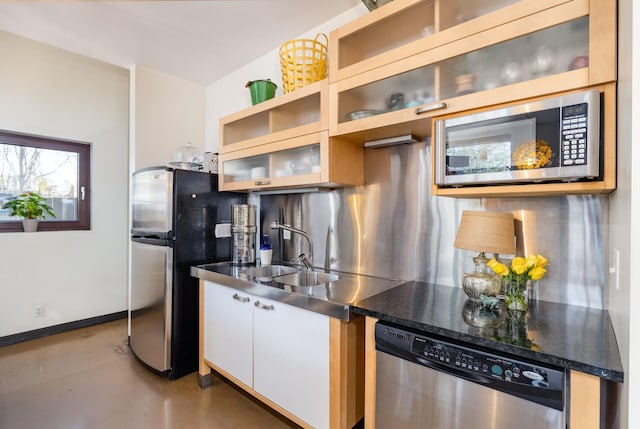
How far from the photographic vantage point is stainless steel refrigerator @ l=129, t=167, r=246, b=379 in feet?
7.33

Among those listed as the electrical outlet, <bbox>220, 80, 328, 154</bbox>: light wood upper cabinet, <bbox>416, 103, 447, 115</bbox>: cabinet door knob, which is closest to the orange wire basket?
<bbox>220, 80, 328, 154</bbox>: light wood upper cabinet

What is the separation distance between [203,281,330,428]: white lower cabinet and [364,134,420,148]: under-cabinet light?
1013 millimetres

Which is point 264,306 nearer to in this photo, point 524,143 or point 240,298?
point 240,298

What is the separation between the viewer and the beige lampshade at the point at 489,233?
50.8 inches

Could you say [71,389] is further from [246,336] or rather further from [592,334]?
[592,334]

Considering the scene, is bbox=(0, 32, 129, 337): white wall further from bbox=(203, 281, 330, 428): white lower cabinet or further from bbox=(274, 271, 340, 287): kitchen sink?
bbox=(274, 271, 340, 287): kitchen sink

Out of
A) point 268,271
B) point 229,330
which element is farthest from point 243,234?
point 229,330

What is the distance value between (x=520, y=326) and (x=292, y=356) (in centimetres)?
104

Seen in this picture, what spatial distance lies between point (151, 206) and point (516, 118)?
2.40m

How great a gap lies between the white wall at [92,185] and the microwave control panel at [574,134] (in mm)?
3991

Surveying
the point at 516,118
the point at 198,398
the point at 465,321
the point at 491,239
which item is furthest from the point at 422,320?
the point at 198,398

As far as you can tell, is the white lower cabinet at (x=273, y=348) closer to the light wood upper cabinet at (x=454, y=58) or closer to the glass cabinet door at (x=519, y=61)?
the light wood upper cabinet at (x=454, y=58)

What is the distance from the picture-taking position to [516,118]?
116 centimetres

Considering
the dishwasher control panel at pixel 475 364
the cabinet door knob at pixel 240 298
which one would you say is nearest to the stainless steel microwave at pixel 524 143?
the dishwasher control panel at pixel 475 364
